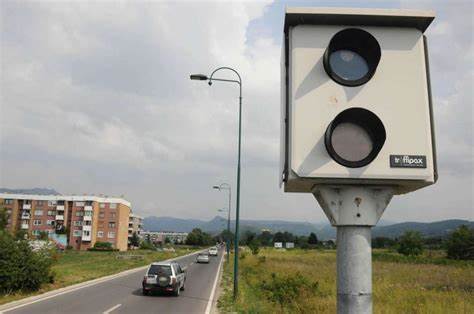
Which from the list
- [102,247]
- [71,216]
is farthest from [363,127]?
[71,216]

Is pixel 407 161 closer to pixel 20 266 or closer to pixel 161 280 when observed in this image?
pixel 161 280

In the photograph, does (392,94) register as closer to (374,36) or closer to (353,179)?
(374,36)

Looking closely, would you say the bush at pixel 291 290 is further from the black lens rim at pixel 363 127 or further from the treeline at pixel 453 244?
the treeline at pixel 453 244

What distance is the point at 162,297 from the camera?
18.4 meters

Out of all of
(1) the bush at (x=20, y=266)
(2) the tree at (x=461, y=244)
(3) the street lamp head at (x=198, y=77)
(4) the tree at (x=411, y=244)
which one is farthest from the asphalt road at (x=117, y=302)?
(4) the tree at (x=411, y=244)

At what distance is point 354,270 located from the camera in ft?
12.0

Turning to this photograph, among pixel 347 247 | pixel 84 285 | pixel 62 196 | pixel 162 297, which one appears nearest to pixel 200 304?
pixel 162 297

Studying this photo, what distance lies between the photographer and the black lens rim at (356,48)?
12.1ft

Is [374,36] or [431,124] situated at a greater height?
[374,36]

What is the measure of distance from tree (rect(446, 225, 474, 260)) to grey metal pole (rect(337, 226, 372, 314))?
261 ft

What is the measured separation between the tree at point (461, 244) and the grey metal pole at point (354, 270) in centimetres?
7946

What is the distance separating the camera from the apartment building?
10256 cm

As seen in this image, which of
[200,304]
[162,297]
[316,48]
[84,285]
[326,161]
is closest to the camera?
[326,161]

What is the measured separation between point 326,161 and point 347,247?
80cm
